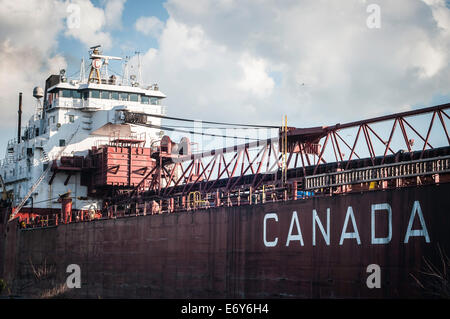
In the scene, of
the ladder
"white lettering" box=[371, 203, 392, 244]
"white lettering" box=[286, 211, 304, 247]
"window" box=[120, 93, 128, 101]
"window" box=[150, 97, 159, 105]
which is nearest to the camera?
"white lettering" box=[371, 203, 392, 244]

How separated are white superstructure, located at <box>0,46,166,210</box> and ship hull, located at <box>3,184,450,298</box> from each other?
→ 14.5 feet

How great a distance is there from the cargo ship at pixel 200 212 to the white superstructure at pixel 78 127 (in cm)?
8

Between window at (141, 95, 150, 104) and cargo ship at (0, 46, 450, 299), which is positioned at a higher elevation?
window at (141, 95, 150, 104)

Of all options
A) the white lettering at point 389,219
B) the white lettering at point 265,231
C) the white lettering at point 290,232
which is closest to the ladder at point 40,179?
the white lettering at point 265,231

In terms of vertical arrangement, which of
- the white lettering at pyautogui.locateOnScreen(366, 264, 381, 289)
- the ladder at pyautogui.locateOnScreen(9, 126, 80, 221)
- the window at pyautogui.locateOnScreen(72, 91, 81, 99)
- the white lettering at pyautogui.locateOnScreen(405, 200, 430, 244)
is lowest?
the white lettering at pyautogui.locateOnScreen(366, 264, 381, 289)

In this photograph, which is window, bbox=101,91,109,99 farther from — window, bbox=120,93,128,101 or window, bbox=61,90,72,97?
window, bbox=61,90,72,97

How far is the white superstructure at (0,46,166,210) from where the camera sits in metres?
47.7

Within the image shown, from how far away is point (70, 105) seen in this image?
48.8 m

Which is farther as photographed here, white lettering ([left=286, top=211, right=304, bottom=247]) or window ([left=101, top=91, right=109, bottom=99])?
window ([left=101, top=91, right=109, bottom=99])

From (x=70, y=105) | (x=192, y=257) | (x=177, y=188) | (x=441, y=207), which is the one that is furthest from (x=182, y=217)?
(x=70, y=105)

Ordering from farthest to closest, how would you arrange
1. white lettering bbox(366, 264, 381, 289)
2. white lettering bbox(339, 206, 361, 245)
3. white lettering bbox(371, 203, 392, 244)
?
white lettering bbox(339, 206, 361, 245) → white lettering bbox(371, 203, 392, 244) → white lettering bbox(366, 264, 381, 289)

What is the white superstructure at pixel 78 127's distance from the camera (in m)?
47.7

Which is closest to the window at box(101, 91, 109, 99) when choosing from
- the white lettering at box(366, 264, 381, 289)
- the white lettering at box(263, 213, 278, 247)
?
the white lettering at box(263, 213, 278, 247)
